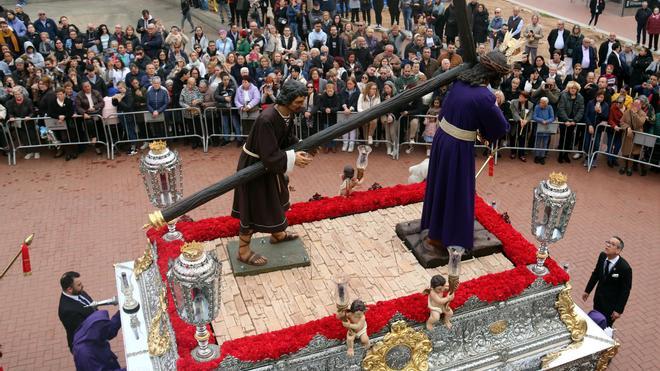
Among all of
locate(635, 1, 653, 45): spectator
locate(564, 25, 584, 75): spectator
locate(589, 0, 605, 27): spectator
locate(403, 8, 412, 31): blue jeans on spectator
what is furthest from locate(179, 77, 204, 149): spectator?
locate(589, 0, 605, 27): spectator

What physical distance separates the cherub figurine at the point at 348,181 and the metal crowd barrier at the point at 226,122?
16.4ft

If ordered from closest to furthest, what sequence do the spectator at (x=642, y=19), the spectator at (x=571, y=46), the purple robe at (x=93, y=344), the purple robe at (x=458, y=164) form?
1. the purple robe at (x=93, y=344)
2. the purple robe at (x=458, y=164)
3. the spectator at (x=571, y=46)
4. the spectator at (x=642, y=19)

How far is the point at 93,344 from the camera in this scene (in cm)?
698

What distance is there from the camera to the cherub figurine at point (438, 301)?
6.68 metres

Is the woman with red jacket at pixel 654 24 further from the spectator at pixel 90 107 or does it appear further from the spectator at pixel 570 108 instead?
the spectator at pixel 90 107

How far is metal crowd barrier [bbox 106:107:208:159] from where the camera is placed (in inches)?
546

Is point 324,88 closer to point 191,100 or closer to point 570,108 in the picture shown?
point 191,100

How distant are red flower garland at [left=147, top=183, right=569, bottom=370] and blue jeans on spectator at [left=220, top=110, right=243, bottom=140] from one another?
5.34 meters

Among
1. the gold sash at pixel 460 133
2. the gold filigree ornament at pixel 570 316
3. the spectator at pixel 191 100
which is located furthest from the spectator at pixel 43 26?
the gold filigree ornament at pixel 570 316

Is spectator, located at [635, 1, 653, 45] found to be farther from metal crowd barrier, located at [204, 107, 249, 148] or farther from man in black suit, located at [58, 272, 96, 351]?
man in black suit, located at [58, 272, 96, 351]

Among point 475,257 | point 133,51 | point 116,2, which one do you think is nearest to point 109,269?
point 475,257

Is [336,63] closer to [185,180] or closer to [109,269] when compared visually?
[185,180]

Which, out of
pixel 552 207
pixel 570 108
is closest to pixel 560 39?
pixel 570 108

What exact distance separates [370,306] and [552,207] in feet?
7.55
